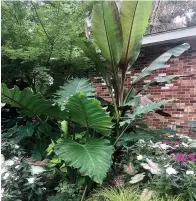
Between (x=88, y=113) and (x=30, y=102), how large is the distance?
723 mm

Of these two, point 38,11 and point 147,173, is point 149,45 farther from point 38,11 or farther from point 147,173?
point 147,173

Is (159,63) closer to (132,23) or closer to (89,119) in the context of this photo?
(132,23)

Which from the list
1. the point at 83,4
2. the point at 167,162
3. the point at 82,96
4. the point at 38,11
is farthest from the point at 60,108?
the point at 83,4

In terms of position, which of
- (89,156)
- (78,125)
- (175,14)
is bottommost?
(89,156)

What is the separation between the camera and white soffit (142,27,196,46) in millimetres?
4547

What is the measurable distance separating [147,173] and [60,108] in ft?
4.10

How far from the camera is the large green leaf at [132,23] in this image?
3553 millimetres

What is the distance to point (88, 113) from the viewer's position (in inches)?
117

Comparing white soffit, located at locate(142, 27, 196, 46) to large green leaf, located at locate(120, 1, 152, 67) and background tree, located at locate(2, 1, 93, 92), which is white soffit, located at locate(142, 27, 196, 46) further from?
background tree, located at locate(2, 1, 93, 92)

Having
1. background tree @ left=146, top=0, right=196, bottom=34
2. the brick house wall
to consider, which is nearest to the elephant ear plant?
the brick house wall

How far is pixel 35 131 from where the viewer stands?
4.07 m

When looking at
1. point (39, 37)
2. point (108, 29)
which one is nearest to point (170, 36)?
point (108, 29)

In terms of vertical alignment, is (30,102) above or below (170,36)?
below

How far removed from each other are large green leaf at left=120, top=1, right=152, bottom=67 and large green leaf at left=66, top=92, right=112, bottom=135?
129cm
